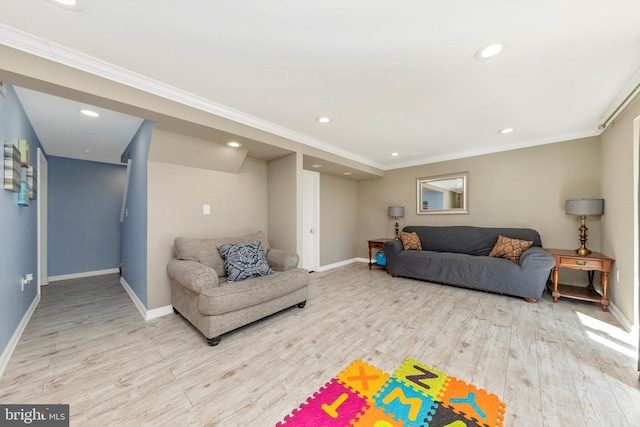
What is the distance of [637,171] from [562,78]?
1.17 meters

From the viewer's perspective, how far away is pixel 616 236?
2.59m

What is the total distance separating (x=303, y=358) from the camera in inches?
73.3

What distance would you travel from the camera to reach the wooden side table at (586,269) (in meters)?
2.67

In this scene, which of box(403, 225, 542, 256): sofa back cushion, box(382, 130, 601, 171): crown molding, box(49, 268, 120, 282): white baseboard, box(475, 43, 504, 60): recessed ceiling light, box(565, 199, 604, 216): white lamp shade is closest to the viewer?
box(475, 43, 504, 60): recessed ceiling light

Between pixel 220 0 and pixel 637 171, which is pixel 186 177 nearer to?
pixel 220 0

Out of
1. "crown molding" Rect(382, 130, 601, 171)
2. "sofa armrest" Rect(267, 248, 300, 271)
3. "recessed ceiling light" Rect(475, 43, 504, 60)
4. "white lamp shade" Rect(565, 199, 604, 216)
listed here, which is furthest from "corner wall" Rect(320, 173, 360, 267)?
"white lamp shade" Rect(565, 199, 604, 216)

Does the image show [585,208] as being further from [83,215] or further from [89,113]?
[83,215]

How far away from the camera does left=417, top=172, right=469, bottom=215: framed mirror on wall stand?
4309mm

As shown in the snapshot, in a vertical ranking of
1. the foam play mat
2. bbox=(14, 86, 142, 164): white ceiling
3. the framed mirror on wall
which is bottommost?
the foam play mat

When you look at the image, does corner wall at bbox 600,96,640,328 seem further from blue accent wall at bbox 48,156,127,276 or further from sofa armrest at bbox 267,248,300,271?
blue accent wall at bbox 48,156,127,276

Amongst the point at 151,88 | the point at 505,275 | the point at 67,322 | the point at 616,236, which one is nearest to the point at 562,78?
the point at 616,236

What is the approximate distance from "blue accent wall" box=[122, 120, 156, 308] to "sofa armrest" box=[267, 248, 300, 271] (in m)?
1.41

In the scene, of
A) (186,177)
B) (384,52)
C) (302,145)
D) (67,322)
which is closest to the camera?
(384,52)

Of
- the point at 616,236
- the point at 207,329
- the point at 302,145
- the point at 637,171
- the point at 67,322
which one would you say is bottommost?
the point at 67,322
